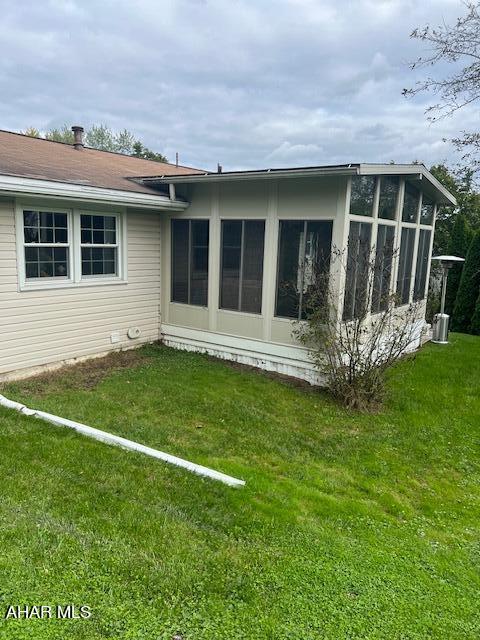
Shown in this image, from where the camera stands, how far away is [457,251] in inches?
549

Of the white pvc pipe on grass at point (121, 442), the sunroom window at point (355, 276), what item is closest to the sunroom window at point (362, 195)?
the sunroom window at point (355, 276)

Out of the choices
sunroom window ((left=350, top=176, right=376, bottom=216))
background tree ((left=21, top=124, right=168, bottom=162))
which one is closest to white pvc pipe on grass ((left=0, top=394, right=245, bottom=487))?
sunroom window ((left=350, top=176, right=376, bottom=216))

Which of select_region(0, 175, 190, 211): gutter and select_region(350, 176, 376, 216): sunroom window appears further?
select_region(350, 176, 376, 216): sunroom window

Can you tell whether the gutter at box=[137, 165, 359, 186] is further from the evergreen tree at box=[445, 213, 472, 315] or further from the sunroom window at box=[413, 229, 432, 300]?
the evergreen tree at box=[445, 213, 472, 315]

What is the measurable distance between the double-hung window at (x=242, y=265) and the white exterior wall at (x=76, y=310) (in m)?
1.53

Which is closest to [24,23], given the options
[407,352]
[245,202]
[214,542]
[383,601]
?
[245,202]

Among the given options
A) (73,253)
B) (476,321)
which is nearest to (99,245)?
(73,253)

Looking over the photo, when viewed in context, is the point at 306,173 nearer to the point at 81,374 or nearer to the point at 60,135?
the point at 81,374

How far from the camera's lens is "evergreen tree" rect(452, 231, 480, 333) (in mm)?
13000

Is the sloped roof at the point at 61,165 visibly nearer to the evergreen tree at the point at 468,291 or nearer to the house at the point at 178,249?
the house at the point at 178,249

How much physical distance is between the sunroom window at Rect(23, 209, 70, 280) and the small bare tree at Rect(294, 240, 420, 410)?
3.83 meters

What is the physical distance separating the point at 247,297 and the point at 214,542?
5140mm

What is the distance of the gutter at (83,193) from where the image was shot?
5.87 metres

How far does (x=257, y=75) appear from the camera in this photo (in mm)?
14281
